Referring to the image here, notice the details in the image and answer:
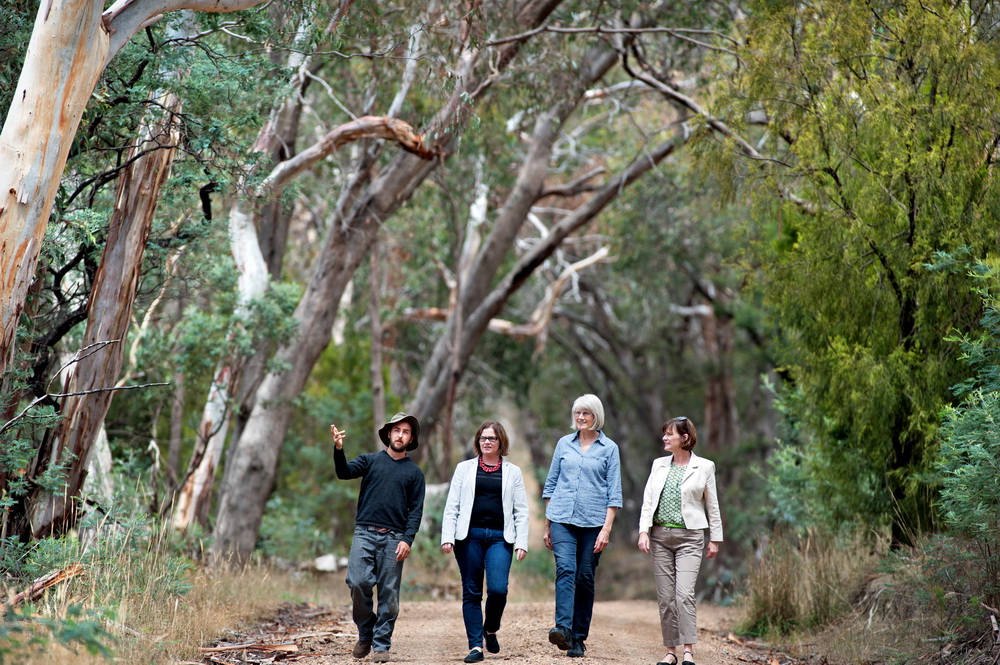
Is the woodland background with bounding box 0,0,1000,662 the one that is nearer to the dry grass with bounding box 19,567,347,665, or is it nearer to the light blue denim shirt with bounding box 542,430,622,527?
the dry grass with bounding box 19,567,347,665

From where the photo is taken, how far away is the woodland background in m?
6.45

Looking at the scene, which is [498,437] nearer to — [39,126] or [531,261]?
[39,126]

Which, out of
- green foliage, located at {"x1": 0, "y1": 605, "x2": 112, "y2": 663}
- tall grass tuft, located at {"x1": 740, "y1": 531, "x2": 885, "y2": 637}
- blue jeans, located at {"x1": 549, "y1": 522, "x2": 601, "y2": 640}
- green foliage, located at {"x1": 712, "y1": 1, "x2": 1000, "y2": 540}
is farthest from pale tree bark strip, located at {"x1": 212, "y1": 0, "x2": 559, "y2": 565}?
green foliage, located at {"x1": 0, "y1": 605, "x2": 112, "y2": 663}

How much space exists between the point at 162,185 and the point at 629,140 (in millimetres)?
12766

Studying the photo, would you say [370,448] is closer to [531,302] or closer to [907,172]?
[531,302]

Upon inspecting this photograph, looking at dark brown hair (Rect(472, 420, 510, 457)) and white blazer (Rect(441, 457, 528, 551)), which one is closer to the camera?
white blazer (Rect(441, 457, 528, 551))

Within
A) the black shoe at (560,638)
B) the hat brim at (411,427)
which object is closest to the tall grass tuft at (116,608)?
the hat brim at (411,427)

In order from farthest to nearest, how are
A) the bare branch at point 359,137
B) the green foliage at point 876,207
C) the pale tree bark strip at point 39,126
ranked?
the bare branch at point 359,137 → the green foliage at point 876,207 → the pale tree bark strip at point 39,126

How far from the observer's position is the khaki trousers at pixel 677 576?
6613mm

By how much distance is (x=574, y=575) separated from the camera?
6793mm

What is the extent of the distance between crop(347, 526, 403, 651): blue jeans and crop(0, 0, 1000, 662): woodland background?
1.48 m

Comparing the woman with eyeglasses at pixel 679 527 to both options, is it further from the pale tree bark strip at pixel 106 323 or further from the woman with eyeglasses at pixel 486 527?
the pale tree bark strip at pixel 106 323

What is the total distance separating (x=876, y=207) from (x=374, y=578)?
4.96m

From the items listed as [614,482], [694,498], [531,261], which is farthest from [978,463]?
[531,261]
